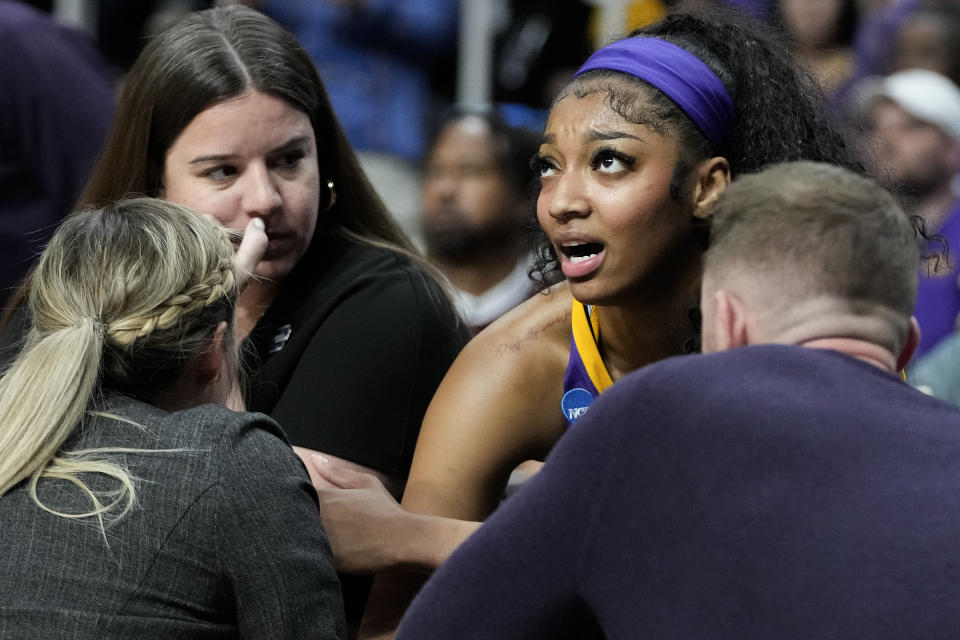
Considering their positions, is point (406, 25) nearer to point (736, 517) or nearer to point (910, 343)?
point (910, 343)

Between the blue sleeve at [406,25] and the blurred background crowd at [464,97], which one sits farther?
the blue sleeve at [406,25]

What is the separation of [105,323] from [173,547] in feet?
1.14

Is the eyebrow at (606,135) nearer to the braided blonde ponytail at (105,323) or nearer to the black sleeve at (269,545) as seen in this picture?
the braided blonde ponytail at (105,323)

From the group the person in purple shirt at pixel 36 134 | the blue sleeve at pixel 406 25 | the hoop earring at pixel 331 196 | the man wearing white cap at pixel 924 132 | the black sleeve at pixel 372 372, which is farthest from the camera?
the blue sleeve at pixel 406 25

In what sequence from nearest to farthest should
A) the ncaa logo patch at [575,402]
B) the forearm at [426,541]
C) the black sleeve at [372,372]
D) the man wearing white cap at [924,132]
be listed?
the forearm at [426,541] < the ncaa logo patch at [575,402] < the black sleeve at [372,372] < the man wearing white cap at [924,132]

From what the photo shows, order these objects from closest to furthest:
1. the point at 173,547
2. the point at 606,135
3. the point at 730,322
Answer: the point at 730,322 < the point at 173,547 < the point at 606,135

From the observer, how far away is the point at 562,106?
2441mm

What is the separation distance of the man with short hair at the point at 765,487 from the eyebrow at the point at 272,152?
4.55ft

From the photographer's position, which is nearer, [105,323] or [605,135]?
[105,323]

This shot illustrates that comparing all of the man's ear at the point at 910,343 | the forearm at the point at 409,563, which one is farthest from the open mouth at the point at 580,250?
the man's ear at the point at 910,343

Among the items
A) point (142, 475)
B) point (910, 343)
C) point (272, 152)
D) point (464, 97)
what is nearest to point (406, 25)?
point (464, 97)

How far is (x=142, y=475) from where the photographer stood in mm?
1938

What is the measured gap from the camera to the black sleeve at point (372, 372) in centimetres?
262

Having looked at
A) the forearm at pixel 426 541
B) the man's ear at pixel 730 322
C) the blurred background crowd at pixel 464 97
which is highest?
the man's ear at pixel 730 322
